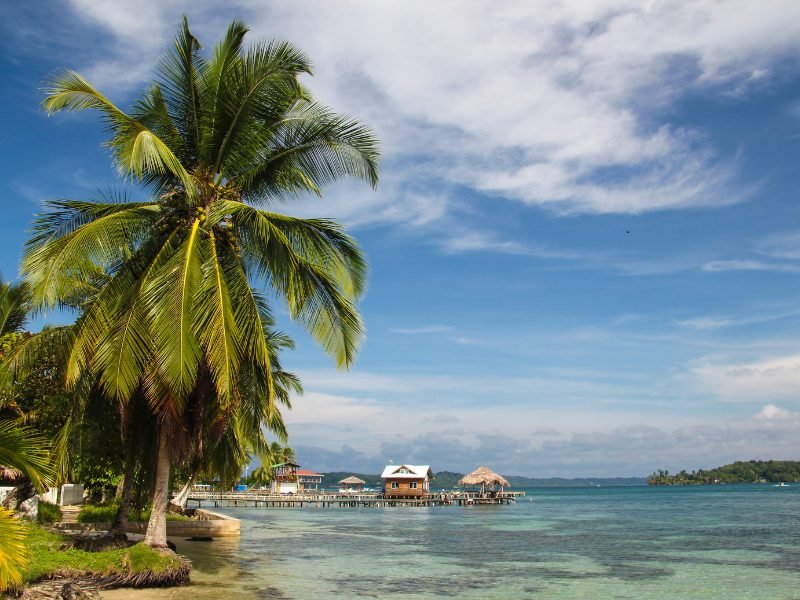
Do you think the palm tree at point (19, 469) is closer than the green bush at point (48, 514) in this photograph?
Yes

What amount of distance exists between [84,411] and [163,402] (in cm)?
339

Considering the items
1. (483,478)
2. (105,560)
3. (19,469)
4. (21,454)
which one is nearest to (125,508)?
(105,560)

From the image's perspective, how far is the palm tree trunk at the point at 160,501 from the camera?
44.4ft

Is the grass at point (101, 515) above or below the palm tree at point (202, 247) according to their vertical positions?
below

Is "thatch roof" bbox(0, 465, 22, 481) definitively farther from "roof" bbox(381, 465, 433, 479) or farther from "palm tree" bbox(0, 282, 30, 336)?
"roof" bbox(381, 465, 433, 479)

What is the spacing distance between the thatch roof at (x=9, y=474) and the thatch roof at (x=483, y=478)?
5606cm

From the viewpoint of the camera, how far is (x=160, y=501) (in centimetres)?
1375

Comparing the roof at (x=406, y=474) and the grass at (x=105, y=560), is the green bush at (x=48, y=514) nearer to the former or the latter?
the grass at (x=105, y=560)

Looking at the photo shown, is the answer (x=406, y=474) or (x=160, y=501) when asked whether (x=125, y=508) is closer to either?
(x=160, y=501)

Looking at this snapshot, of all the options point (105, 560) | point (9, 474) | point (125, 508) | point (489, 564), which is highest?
point (9, 474)

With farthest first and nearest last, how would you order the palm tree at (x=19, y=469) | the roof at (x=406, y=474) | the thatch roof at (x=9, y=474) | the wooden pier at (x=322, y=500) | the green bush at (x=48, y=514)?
1. the roof at (x=406, y=474)
2. the wooden pier at (x=322, y=500)
3. the green bush at (x=48, y=514)
4. the thatch roof at (x=9, y=474)
5. the palm tree at (x=19, y=469)

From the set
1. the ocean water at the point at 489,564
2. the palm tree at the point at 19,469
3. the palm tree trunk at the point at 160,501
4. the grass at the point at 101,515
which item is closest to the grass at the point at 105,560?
the palm tree trunk at the point at 160,501

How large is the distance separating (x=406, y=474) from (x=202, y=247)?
6555cm

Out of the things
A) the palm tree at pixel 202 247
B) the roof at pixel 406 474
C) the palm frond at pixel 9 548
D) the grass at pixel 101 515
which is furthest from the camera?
the roof at pixel 406 474
